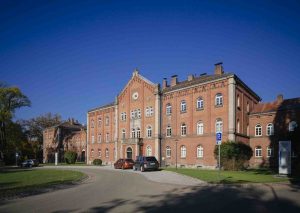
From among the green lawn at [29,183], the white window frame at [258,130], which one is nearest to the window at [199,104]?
the white window frame at [258,130]

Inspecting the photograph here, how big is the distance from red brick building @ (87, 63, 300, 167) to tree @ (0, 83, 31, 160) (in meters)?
17.9

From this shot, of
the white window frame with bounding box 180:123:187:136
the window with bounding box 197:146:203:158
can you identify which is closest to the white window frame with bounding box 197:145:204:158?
the window with bounding box 197:146:203:158

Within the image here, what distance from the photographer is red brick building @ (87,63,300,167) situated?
37.9 meters

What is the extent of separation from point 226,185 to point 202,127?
898 inches

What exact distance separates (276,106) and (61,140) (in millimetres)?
56730

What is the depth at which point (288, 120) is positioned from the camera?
3744 centimetres

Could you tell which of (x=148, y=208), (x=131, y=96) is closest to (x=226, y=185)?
(x=148, y=208)

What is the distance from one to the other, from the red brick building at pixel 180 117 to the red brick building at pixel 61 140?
1877 centimetres

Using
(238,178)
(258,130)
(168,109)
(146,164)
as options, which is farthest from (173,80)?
(238,178)

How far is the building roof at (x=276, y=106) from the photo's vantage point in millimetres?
37594

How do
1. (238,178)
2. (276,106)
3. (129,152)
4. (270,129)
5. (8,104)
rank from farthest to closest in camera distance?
(8,104)
(129,152)
(276,106)
(270,129)
(238,178)

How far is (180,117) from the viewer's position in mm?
42844

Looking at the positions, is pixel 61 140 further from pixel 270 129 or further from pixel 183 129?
pixel 270 129

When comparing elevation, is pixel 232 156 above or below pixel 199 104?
below
